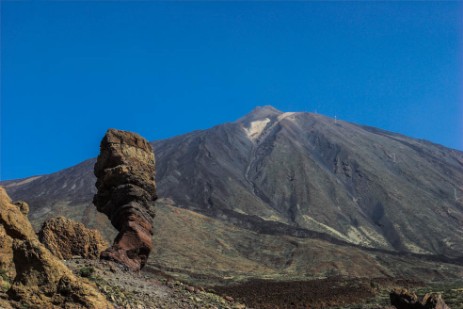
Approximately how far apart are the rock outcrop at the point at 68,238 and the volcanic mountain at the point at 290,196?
129ft

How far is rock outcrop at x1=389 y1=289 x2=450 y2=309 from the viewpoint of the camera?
18163mm

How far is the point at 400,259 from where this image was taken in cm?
7756

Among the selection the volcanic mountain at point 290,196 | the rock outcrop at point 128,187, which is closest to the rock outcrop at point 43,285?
the rock outcrop at point 128,187

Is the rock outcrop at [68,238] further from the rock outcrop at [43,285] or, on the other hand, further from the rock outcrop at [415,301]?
the rock outcrop at [415,301]

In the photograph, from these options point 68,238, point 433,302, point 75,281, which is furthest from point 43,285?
point 433,302

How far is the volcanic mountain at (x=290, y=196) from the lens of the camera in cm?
7588

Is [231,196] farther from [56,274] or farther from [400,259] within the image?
[56,274]

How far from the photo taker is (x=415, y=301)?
19.0 metres

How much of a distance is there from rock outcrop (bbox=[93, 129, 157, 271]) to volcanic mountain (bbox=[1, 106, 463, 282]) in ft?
132

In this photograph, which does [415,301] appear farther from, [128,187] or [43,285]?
[43,285]

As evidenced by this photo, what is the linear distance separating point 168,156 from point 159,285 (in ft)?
428

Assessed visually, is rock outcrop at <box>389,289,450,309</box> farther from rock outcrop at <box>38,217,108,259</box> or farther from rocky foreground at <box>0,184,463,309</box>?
rock outcrop at <box>38,217,108,259</box>

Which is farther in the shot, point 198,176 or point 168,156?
point 168,156

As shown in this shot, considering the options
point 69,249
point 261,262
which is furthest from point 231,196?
point 69,249
